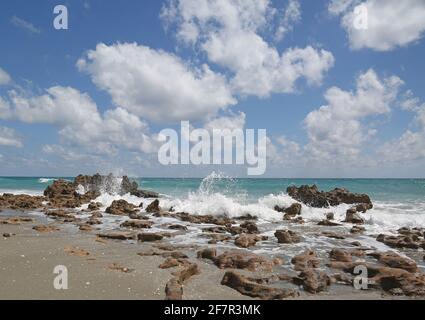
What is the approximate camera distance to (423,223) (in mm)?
21484

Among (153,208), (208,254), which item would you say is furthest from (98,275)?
(153,208)

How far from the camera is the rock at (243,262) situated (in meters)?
9.94

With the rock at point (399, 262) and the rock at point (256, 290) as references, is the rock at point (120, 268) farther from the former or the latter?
the rock at point (399, 262)

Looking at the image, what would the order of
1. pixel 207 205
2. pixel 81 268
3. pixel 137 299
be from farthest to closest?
pixel 207 205 → pixel 81 268 → pixel 137 299

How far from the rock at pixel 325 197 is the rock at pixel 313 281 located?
22770 millimetres

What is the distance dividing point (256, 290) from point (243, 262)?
7.93 feet

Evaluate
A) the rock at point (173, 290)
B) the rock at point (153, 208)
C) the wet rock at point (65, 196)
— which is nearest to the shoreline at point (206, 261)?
the rock at point (173, 290)

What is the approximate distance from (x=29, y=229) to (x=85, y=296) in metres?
9.84

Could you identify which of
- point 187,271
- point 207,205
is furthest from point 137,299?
point 207,205

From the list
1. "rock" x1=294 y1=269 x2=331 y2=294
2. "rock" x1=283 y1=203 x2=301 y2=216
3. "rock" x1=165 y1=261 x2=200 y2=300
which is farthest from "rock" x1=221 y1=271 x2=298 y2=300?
"rock" x1=283 y1=203 x2=301 y2=216

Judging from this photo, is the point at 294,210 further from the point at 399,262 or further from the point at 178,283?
the point at 178,283

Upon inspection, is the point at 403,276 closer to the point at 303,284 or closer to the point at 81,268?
the point at 303,284

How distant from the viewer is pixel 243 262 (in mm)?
10102

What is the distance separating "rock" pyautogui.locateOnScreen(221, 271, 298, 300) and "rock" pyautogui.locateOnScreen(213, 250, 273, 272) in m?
1.70
